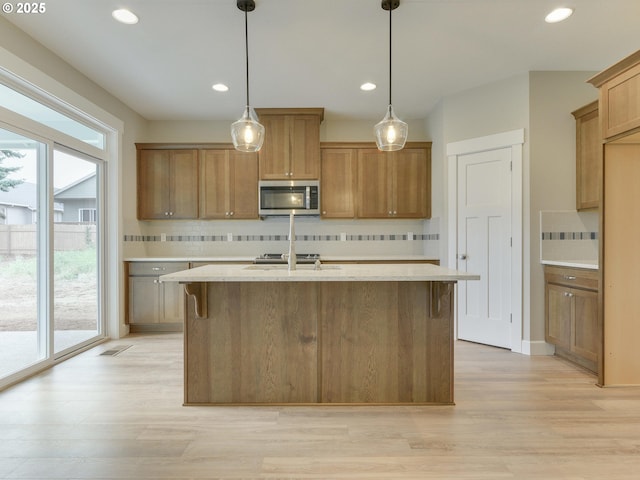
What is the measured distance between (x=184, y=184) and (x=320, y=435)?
3.55 meters

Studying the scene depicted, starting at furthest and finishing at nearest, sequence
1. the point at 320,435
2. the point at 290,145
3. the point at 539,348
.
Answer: the point at 290,145 → the point at 539,348 → the point at 320,435

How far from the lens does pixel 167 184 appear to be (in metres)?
4.54

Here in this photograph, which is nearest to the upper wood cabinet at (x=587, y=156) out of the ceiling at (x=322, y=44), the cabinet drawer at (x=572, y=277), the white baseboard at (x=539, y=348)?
the ceiling at (x=322, y=44)

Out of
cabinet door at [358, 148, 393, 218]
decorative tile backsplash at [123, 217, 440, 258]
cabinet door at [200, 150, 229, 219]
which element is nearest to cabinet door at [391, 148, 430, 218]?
cabinet door at [358, 148, 393, 218]

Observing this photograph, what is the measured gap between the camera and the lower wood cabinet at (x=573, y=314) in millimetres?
2850

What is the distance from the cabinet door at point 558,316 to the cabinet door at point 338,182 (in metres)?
2.27

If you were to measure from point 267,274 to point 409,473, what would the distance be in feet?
3.98

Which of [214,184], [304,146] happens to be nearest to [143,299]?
[214,184]

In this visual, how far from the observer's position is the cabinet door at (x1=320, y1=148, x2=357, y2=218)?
4.51 m

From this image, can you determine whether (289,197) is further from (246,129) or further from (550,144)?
(550,144)

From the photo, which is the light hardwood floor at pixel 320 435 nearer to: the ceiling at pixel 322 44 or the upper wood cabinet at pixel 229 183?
the upper wood cabinet at pixel 229 183

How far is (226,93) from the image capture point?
3859 millimetres

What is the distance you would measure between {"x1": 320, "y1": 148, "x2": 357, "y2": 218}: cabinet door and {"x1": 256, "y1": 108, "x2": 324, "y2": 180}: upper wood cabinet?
18 centimetres

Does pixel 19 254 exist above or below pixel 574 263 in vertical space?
above
